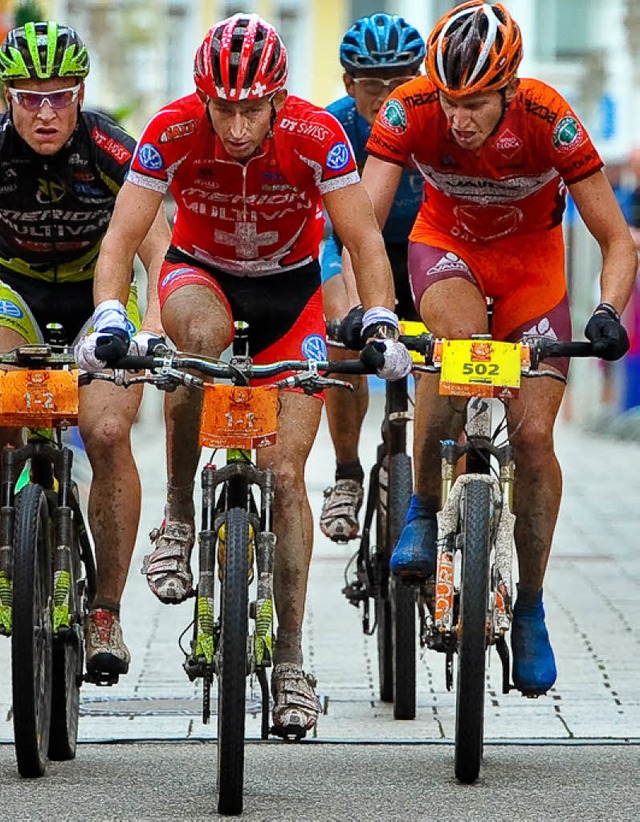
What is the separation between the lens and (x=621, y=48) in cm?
3228

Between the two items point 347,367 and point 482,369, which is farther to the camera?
point 482,369

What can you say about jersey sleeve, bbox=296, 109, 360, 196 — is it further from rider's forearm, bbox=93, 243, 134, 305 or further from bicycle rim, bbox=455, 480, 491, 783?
bicycle rim, bbox=455, 480, 491, 783

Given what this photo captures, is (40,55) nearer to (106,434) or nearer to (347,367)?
(106,434)

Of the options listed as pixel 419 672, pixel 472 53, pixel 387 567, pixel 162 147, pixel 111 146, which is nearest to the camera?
pixel 162 147

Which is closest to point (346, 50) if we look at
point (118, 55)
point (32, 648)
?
point (32, 648)

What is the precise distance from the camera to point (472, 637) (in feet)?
20.0

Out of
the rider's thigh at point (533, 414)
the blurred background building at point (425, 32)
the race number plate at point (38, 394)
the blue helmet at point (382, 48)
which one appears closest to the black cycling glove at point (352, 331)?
the rider's thigh at point (533, 414)

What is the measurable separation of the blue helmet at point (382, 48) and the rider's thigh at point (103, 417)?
7.66ft

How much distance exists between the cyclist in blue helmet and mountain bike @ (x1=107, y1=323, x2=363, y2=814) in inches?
90.5

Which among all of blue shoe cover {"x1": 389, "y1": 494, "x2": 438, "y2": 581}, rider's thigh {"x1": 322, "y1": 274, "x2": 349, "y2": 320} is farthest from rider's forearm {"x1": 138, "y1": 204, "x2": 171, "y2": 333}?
rider's thigh {"x1": 322, "y1": 274, "x2": 349, "y2": 320}

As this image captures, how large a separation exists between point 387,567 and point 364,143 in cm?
182

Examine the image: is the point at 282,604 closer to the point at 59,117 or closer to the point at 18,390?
the point at 18,390

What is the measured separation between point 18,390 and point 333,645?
359 cm

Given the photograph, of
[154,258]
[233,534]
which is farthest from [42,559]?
[154,258]
